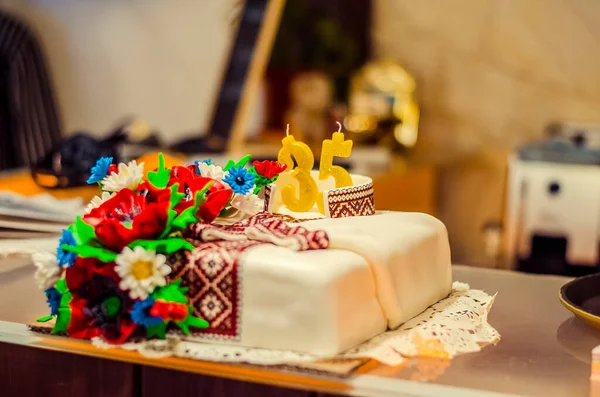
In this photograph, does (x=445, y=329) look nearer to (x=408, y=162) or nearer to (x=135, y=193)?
(x=135, y=193)

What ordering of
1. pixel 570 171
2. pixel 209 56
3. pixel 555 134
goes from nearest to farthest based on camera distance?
pixel 570 171
pixel 555 134
pixel 209 56

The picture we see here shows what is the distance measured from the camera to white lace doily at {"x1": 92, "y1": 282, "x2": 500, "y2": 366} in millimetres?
799

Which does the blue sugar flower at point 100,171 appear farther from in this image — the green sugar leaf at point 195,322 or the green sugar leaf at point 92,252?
the green sugar leaf at point 195,322

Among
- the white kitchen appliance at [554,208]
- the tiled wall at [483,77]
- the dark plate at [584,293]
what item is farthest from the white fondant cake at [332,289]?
the tiled wall at [483,77]

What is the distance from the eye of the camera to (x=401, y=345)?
2.75 ft

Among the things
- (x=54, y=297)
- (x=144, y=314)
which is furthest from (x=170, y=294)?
(x=54, y=297)

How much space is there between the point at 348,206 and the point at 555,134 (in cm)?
202

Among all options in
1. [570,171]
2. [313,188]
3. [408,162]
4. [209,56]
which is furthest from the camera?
[209,56]

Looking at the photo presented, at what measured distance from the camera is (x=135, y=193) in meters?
0.90

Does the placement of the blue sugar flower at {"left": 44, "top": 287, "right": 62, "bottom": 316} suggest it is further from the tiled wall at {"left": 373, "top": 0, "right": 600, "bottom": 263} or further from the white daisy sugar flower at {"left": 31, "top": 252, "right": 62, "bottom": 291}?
the tiled wall at {"left": 373, "top": 0, "right": 600, "bottom": 263}

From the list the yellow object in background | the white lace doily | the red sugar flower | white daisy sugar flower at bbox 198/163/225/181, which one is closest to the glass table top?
the white lace doily

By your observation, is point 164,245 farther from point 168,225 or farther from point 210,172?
point 210,172

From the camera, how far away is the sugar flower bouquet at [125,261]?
0.82m

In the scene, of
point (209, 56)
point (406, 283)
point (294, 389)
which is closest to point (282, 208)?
point (406, 283)
